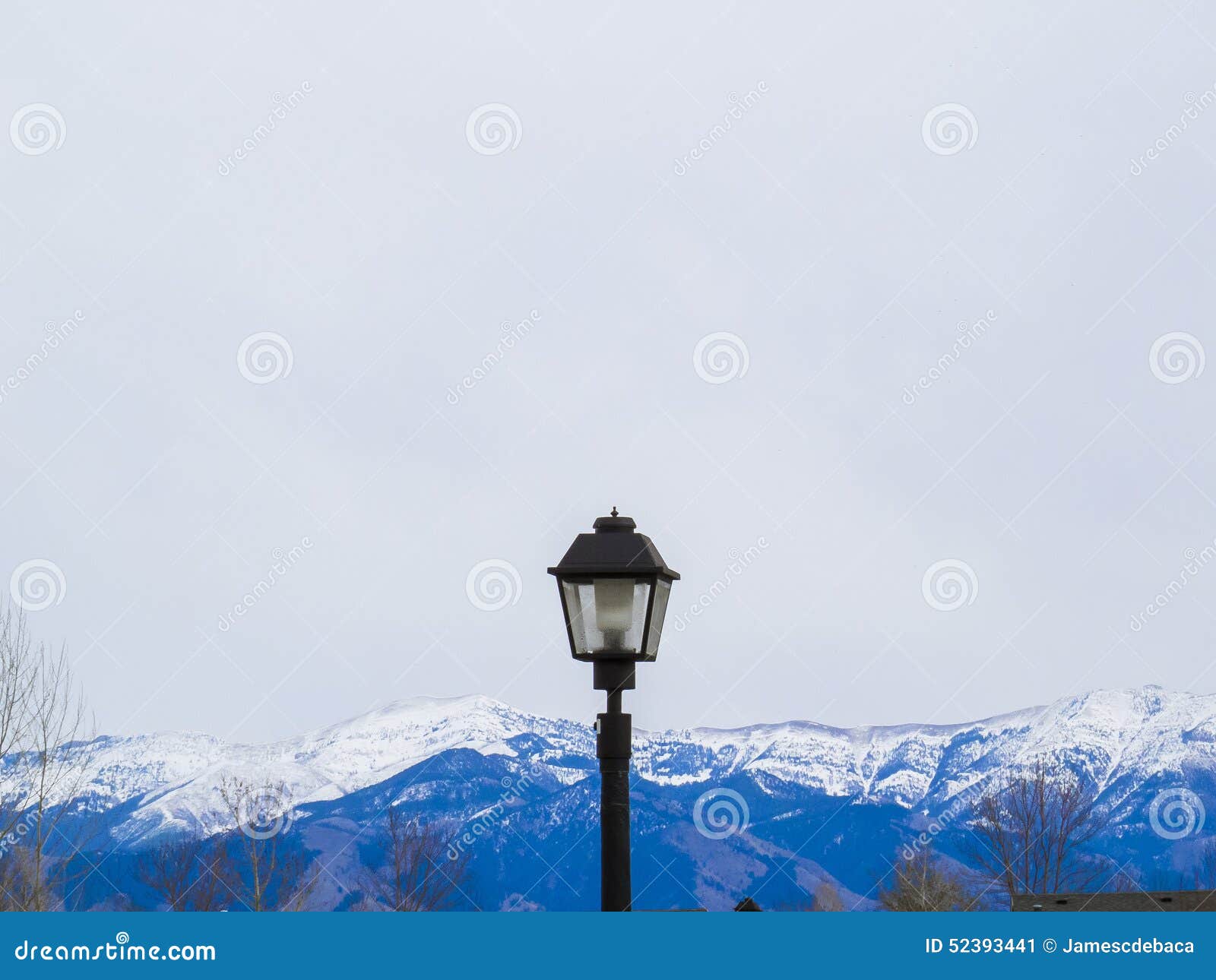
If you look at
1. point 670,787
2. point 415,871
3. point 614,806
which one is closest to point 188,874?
point 415,871

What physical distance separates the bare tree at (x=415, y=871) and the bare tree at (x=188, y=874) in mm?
7387

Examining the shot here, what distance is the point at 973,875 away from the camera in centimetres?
7394

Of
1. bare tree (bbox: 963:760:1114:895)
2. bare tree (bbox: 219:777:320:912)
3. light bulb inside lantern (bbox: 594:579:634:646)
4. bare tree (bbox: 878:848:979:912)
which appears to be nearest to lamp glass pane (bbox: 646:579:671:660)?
light bulb inside lantern (bbox: 594:579:634:646)

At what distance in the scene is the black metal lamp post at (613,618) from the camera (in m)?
8.22

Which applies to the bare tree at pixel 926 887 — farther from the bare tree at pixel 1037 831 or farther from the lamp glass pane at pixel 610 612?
the lamp glass pane at pixel 610 612

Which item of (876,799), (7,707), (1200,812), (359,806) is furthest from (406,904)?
(876,799)

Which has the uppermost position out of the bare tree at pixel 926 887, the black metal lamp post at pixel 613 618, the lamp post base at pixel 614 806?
the bare tree at pixel 926 887

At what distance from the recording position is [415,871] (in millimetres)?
69812

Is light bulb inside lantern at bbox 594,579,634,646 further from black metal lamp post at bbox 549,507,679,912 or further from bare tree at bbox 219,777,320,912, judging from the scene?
bare tree at bbox 219,777,320,912

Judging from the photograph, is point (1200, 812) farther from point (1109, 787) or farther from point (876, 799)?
point (876, 799)

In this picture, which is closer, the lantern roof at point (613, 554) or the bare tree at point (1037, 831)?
the lantern roof at point (613, 554)

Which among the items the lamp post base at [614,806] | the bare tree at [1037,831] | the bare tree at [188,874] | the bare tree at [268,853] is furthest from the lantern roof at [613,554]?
the bare tree at [188,874]

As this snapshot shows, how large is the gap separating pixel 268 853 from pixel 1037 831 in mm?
38207

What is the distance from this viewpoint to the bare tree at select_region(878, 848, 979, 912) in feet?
226
